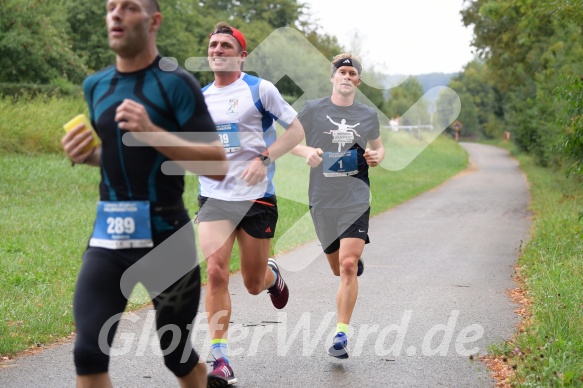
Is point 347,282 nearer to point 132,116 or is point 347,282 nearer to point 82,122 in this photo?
point 82,122

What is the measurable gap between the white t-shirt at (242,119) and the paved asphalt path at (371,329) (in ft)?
4.23

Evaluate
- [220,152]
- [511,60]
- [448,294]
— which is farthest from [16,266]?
[511,60]

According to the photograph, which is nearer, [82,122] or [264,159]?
[82,122]

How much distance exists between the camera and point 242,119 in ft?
20.2

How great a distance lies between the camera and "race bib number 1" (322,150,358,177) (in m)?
7.19

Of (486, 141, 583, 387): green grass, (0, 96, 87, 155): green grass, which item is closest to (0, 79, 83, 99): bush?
(0, 96, 87, 155): green grass

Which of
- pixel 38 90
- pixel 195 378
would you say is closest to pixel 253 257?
pixel 195 378

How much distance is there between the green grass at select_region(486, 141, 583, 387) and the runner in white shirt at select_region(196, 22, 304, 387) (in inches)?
77.8

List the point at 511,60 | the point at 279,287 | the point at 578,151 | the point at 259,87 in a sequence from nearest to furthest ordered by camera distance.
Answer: the point at 259,87, the point at 279,287, the point at 578,151, the point at 511,60

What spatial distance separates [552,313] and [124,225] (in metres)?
4.21

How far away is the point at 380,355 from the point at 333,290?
301 cm

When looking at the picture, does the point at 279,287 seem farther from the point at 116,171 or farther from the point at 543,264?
the point at 543,264

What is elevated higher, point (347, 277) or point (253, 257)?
point (253, 257)

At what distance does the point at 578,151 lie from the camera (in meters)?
12.3
